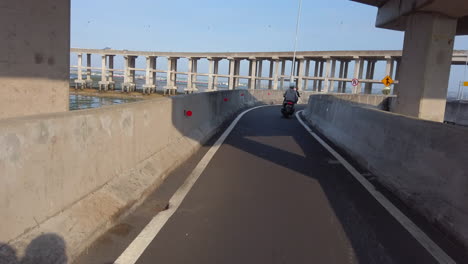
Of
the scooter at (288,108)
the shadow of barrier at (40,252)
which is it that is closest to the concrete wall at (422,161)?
the shadow of barrier at (40,252)

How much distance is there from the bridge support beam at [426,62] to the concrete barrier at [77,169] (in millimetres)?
7305

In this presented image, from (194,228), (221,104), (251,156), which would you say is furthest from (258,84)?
(194,228)

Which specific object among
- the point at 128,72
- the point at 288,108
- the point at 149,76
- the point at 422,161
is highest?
the point at 128,72

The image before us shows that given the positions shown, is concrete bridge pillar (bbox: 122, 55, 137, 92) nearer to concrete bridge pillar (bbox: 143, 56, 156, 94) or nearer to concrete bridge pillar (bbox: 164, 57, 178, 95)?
concrete bridge pillar (bbox: 143, 56, 156, 94)

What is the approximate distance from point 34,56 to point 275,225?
13.6ft

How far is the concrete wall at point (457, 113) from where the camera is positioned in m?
22.6

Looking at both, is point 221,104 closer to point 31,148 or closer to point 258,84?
point 31,148

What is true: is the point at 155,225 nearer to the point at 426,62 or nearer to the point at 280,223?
the point at 280,223

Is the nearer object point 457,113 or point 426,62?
point 426,62

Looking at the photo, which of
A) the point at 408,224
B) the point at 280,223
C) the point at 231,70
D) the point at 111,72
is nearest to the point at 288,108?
the point at 408,224

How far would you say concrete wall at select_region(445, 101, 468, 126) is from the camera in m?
22.6

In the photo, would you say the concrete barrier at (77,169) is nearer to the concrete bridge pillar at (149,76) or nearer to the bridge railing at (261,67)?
the bridge railing at (261,67)

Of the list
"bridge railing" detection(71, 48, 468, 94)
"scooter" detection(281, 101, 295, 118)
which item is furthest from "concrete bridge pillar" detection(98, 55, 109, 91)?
"scooter" detection(281, 101, 295, 118)

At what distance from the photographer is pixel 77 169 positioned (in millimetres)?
4383
